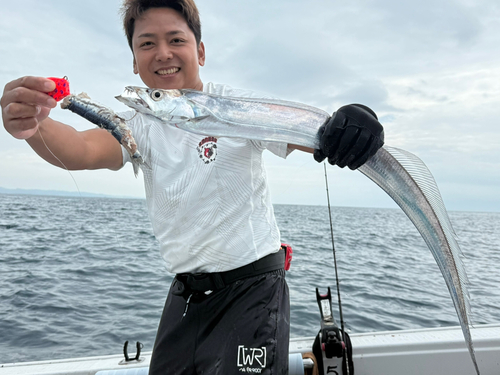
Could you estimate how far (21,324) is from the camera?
575 centimetres

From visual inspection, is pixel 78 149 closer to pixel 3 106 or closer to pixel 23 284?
pixel 3 106

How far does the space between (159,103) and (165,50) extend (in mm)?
602

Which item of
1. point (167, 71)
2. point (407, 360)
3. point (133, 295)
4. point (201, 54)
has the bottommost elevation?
point (407, 360)

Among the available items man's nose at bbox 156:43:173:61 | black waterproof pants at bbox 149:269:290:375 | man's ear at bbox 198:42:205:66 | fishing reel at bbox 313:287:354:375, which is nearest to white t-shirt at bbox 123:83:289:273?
black waterproof pants at bbox 149:269:290:375

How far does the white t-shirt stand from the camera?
2078mm

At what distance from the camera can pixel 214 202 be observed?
6.86 feet

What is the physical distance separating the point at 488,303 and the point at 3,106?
29.3 feet

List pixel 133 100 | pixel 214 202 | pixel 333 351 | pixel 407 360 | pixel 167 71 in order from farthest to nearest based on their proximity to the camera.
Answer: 1. pixel 407 360
2. pixel 333 351
3. pixel 167 71
4. pixel 214 202
5. pixel 133 100

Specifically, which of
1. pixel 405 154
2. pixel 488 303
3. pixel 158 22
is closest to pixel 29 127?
pixel 158 22

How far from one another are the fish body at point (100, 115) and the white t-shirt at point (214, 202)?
233 mm

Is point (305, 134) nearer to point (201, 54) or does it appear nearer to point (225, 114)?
point (225, 114)

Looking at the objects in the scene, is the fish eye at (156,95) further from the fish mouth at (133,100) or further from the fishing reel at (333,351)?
the fishing reel at (333,351)

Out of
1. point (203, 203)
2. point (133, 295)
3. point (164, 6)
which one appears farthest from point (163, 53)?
point (133, 295)

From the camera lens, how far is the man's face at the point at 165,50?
7.32 feet
